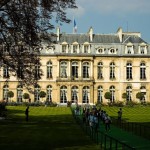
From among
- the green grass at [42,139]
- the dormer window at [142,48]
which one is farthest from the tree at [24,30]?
the dormer window at [142,48]

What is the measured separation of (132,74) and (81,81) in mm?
9689

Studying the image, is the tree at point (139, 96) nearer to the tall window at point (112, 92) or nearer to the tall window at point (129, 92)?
the tall window at point (129, 92)

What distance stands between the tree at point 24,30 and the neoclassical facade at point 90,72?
4557 cm

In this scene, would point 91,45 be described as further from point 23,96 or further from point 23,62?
point 23,62

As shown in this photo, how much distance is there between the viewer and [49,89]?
3019 inches

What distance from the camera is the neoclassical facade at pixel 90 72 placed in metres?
76.0

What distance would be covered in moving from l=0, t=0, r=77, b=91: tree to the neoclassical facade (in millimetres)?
45567

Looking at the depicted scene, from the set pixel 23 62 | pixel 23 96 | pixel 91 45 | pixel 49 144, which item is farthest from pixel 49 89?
pixel 49 144

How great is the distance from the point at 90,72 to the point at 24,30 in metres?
50.6

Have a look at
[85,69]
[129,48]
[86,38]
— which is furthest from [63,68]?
[129,48]

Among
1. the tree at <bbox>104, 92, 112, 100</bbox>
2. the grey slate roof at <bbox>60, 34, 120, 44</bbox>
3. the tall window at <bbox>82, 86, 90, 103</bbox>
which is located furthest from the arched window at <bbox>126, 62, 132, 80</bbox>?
the tall window at <bbox>82, 86, 90, 103</bbox>

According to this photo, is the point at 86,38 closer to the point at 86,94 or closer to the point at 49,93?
the point at 86,94

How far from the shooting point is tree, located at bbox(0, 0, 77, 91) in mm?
25891

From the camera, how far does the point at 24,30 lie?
26594mm
